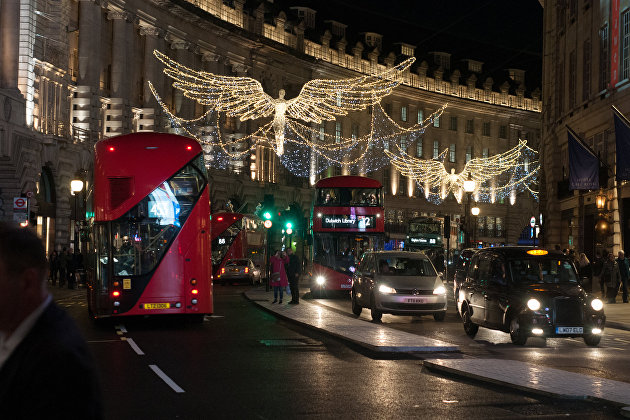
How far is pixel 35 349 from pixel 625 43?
33803 mm

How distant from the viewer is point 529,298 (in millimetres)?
18297

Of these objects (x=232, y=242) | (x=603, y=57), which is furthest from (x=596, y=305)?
(x=232, y=242)

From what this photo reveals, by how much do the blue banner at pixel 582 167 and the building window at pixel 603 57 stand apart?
167 inches

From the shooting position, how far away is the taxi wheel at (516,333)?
18.2 meters

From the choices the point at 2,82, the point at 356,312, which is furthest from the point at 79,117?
the point at 356,312

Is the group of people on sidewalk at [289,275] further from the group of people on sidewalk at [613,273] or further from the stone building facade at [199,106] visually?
the stone building facade at [199,106]

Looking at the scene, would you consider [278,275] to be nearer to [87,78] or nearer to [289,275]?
[289,275]

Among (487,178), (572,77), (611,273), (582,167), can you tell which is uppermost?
(487,178)

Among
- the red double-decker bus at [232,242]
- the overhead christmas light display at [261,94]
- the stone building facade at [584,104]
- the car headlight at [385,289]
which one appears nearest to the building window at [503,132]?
the overhead christmas light display at [261,94]

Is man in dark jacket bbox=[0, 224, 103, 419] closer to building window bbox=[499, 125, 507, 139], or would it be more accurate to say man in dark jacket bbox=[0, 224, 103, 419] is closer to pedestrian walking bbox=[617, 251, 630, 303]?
pedestrian walking bbox=[617, 251, 630, 303]

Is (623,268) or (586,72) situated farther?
(586,72)

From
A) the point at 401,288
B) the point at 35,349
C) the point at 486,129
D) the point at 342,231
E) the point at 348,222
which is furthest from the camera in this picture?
the point at 486,129

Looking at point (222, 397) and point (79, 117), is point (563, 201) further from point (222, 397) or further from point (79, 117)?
point (222, 397)

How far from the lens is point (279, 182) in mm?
82375
